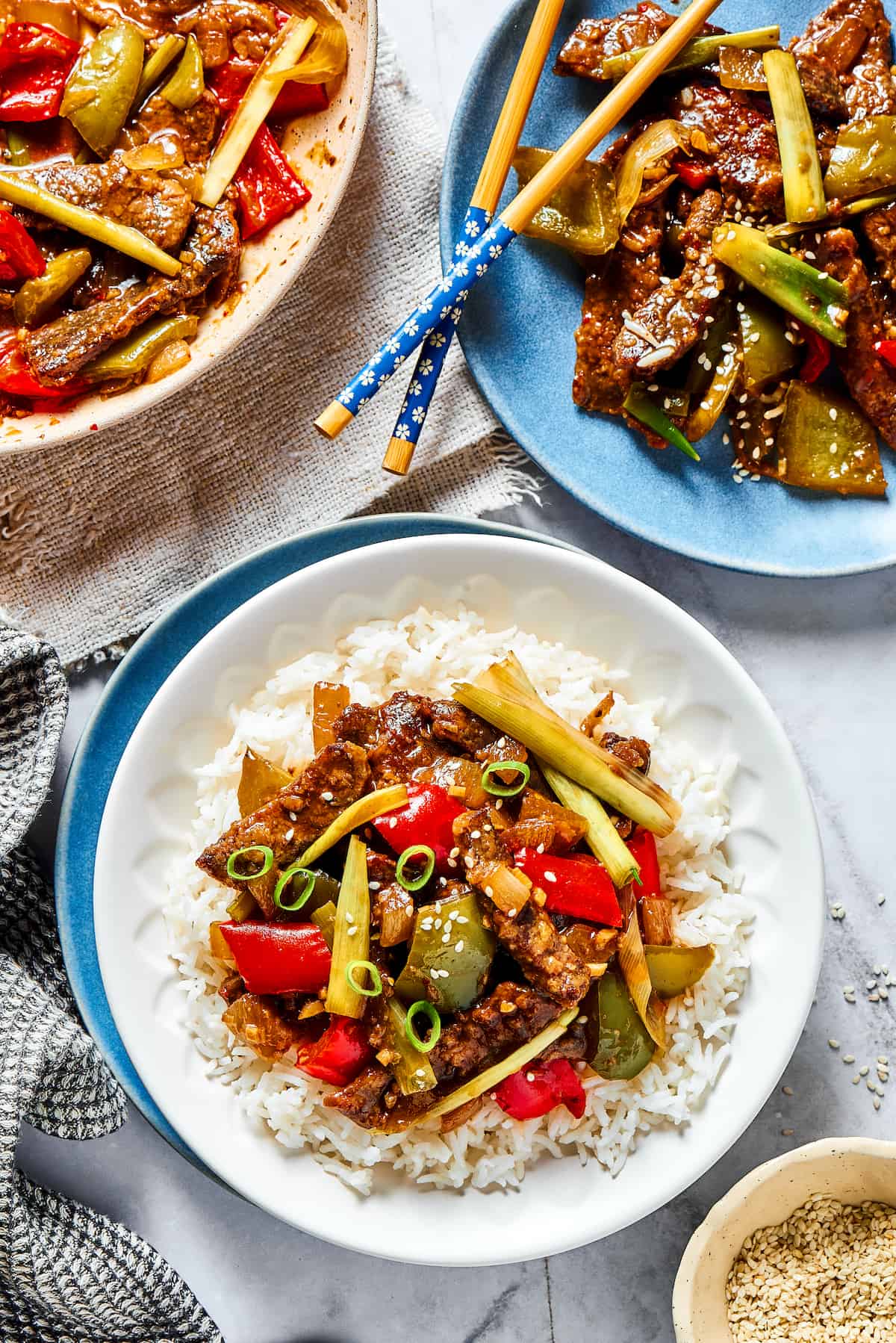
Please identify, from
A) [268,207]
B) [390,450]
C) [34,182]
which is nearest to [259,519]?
[390,450]

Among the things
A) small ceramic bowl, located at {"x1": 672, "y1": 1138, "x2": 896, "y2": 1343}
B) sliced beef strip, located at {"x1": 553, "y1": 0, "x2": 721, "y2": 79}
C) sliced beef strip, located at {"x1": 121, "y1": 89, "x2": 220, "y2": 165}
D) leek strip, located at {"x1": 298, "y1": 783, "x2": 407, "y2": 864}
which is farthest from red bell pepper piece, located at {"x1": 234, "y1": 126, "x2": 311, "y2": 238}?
small ceramic bowl, located at {"x1": 672, "y1": 1138, "x2": 896, "y2": 1343}

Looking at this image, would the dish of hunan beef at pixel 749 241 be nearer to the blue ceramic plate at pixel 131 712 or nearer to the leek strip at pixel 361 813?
the blue ceramic plate at pixel 131 712

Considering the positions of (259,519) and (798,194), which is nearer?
(798,194)

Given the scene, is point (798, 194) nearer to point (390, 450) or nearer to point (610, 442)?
point (610, 442)

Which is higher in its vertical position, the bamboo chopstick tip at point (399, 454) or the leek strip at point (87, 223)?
the leek strip at point (87, 223)

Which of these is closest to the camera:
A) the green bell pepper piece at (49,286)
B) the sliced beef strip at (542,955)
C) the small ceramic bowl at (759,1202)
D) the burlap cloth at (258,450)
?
the sliced beef strip at (542,955)

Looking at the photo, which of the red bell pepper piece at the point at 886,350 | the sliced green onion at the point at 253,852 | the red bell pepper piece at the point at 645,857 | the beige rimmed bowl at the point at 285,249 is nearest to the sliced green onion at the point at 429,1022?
the sliced green onion at the point at 253,852

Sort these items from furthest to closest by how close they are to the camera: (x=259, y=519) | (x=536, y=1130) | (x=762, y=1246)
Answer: (x=259, y=519) < (x=762, y=1246) < (x=536, y=1130)
